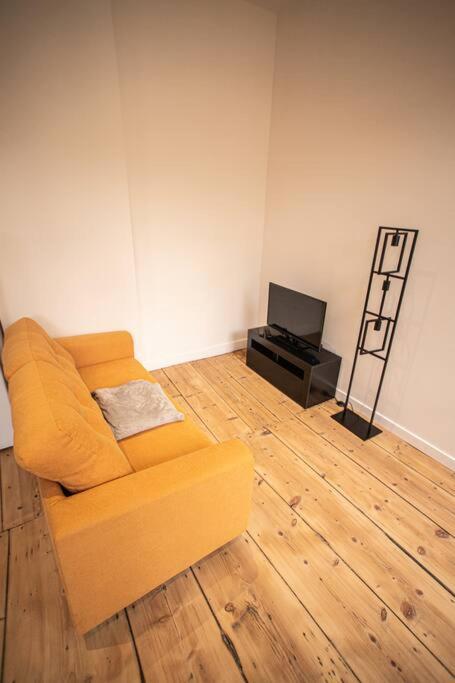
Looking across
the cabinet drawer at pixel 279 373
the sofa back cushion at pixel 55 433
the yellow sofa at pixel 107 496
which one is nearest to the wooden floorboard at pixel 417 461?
the cabinet drawer at pixel 279 373

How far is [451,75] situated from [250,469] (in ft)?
8.07

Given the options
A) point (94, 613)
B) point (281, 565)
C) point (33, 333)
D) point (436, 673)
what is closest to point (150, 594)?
point (94, 613)

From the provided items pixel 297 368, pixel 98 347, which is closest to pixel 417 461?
pixel 297 368

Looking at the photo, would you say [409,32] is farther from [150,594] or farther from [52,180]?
[150,594]

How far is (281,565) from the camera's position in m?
1.62

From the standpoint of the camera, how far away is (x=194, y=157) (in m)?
2.90

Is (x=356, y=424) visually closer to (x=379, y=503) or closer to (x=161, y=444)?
(x=379, y=503)

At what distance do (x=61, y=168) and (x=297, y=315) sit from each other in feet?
7.21

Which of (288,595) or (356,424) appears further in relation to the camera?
(356,424)

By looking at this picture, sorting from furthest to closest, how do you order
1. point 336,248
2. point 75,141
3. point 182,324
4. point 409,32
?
1. point 182,324
2. point 336,248
3. point 75,141
4. point 409,32

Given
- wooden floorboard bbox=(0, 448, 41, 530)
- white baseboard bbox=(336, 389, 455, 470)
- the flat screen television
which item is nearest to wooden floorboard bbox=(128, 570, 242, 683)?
wooden floorboard bbox=(0, 448, 41, 530)

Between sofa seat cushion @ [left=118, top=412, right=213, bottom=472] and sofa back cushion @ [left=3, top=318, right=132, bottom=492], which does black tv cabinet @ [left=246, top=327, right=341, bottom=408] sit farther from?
sofa back cushion @ [left=3, top=318, right=132, bottom=492]

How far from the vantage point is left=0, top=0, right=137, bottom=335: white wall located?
2004 mm

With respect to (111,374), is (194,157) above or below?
A: above
